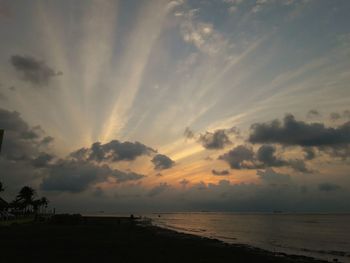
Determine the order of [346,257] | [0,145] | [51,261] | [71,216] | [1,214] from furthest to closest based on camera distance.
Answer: [71,216]
[1,214]
[346,257]
[51,261]
[0,145]

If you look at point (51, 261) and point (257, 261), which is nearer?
point (51, 261)

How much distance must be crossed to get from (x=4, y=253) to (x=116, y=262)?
9.29m

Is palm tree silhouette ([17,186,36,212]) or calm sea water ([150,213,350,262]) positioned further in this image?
palm tree silhouette ([17,186,36,212])

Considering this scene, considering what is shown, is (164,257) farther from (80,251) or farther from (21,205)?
(21,205)

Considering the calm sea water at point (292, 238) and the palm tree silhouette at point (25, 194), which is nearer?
the calm sea water at point (292, 238)

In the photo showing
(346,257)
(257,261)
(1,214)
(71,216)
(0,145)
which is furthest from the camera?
(71,216)

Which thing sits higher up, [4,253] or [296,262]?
[4,253]

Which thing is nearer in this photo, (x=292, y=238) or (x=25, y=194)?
(x=292, y=238)

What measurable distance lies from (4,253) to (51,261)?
5.42m

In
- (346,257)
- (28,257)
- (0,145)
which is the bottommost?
(346,257)

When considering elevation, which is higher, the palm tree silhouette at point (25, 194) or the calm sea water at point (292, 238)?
the palm tree silhouette at point (25, 194)

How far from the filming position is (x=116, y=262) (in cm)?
2298

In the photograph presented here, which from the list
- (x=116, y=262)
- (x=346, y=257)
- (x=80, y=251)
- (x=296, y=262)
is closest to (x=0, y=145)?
(x=116, y=262)

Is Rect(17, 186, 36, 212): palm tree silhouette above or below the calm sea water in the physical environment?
above
